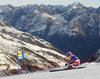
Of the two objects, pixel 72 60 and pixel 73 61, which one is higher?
pixel 72 60

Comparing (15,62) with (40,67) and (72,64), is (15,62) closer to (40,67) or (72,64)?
(40,67)

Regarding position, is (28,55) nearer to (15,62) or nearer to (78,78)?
(15,62)

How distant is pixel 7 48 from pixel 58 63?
28178mm

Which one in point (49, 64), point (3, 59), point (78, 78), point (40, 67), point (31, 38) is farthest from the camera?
point (31, 38)

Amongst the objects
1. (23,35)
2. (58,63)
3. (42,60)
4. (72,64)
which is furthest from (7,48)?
(23,35)

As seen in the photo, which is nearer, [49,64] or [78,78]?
[78,78]

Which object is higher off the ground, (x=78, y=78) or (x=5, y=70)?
(x=78, y=78)

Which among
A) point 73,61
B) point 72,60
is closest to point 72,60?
point 72,60

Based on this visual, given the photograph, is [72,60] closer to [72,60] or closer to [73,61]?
[72,60]

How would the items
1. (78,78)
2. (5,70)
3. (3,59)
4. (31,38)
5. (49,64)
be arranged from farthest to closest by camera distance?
(31,38) < (49,64) < (3,59) < (5,70) < (78,78)

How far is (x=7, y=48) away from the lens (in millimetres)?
110250

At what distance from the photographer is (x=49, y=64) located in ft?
361

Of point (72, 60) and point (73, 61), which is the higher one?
point (72, 60)

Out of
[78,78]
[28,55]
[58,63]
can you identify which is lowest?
[58,63]
